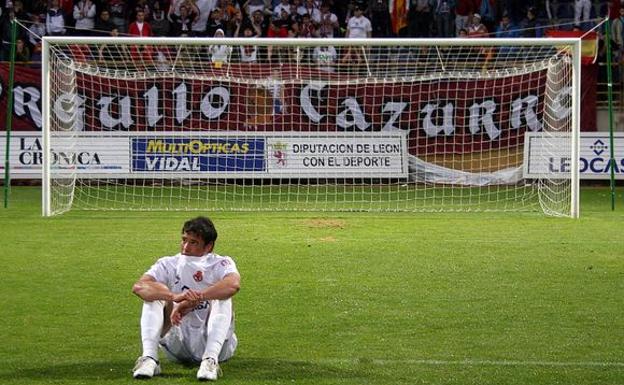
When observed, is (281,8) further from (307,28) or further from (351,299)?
(351,299)

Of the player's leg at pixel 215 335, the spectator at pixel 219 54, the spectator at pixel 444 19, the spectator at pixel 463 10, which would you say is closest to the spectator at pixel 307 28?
the spectator at pixel 219 54

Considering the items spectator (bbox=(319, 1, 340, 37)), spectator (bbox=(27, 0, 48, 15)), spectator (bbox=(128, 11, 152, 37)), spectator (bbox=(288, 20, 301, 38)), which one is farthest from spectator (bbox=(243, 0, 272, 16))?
spectator (bbox=(27, 0, 48, 15))

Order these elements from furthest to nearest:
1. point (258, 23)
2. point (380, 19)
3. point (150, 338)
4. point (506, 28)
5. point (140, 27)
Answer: point (380, 19)
point (506, 28)
point (258, 23)
point (140, 27)
point (150, 338)

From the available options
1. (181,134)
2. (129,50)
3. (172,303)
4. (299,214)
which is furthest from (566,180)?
(172,303)

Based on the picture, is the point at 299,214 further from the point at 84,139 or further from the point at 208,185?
the point at 84,139

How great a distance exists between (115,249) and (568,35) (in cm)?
1296

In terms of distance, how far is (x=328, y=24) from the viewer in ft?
82.0

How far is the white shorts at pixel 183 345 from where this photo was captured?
24.4 feet

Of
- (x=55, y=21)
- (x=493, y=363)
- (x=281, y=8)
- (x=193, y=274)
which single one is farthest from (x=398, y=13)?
(x=193, y=274)

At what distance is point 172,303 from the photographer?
24.3 feet

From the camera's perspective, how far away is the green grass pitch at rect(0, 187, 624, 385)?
25.2 ft

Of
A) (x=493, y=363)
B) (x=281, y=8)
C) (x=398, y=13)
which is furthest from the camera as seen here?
Result: (x=398, y=13)

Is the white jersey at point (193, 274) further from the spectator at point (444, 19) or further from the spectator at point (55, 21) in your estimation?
the spectator at point (444, 19)

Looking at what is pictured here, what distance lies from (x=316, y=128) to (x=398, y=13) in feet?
15.4
